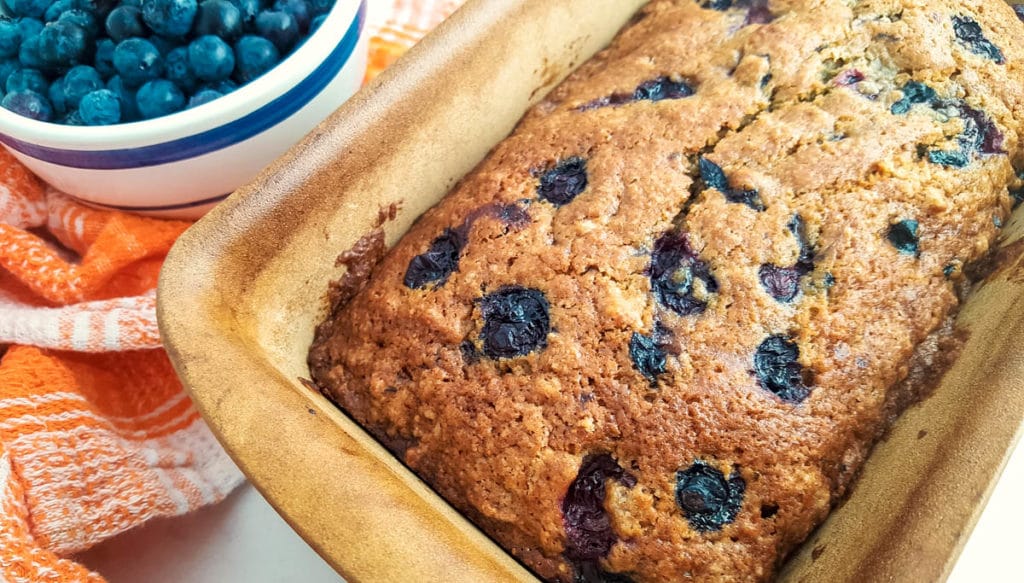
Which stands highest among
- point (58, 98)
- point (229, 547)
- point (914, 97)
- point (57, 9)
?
point (914, 97)

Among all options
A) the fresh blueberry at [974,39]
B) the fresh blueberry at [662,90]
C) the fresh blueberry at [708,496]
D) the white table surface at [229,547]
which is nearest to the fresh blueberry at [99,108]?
the white table surface at [229,547]

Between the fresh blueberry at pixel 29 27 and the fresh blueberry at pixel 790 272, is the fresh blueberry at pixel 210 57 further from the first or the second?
the fresh blueberry at pixel 790 272

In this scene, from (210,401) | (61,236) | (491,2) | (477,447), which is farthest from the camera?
(61,236)

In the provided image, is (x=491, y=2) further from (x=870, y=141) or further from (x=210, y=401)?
(x=210, y=401)

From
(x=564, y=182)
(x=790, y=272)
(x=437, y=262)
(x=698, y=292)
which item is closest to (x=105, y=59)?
(x=437, y=262)

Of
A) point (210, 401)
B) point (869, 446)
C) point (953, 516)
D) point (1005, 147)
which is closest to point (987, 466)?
point (953, 516)

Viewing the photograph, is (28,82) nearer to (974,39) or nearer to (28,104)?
(28,104)

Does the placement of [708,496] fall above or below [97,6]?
below

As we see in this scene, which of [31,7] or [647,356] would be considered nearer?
[647,356]
